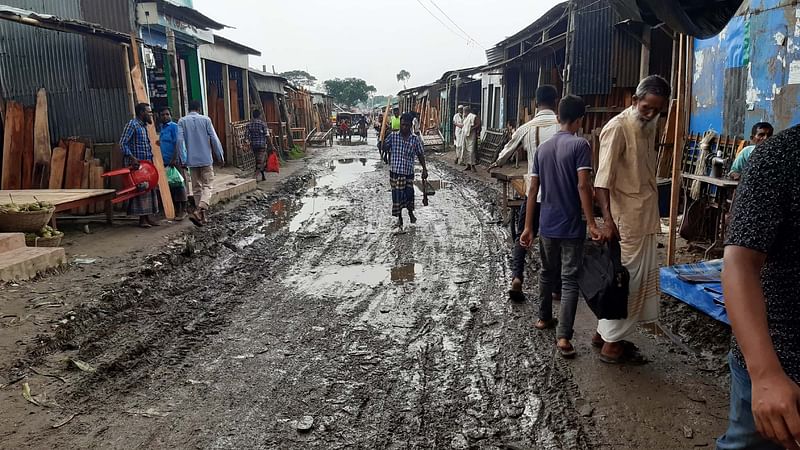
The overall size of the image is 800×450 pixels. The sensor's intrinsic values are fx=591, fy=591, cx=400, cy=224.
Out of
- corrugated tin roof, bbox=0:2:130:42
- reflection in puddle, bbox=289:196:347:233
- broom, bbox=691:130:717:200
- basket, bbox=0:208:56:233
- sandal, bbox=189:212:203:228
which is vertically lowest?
reflection in puddle, bbox=289:196:347:233

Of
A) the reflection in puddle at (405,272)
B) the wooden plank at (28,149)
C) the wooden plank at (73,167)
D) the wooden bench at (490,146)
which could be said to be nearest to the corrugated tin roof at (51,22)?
the wooden plank at (28,149)

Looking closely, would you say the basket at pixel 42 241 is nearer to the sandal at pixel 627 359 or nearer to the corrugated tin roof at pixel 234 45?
the sandal at pixel 627 359

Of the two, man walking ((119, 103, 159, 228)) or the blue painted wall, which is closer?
the blue painted wall

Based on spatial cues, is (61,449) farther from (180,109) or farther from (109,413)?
(180,109)

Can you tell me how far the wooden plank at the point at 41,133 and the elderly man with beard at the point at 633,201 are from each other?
8348 millimetres

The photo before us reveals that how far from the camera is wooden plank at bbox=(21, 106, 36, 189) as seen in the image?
8.84 meters

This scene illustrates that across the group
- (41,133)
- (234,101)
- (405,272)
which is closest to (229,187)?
(41,133)

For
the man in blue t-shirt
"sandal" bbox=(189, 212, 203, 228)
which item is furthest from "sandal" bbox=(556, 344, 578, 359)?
"sandal" bbox=(189, 212, 203, 228)

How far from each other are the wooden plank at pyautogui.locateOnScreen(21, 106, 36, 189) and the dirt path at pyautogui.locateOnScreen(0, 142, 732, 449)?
323 cm

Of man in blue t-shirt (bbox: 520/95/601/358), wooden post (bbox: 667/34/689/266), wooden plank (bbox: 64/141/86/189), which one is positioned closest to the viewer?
man in blue t-shirt (bbox: 520/95/601/358)

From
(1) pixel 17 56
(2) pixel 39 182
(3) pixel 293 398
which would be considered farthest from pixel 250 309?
(1) pixel 17 56

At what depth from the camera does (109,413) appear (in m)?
3.55

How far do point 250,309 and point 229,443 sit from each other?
2.35 metres

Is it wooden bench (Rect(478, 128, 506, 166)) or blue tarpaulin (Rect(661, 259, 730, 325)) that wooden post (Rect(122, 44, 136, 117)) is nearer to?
blue tarpaulin (Rect(661, 259, 730, 325))
